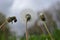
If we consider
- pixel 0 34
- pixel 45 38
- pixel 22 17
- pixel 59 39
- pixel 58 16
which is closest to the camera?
pixel 22 17

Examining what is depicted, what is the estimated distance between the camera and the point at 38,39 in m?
1.55

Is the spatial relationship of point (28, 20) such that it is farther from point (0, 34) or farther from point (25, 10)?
point (0, 34)

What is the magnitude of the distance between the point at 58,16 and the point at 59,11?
19cm

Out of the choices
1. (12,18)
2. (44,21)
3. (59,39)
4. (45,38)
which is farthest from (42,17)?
(59,39)

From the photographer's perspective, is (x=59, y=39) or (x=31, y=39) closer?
(x=31, y=39)

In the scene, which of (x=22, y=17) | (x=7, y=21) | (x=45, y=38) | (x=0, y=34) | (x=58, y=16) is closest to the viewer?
(x=7, y=21)

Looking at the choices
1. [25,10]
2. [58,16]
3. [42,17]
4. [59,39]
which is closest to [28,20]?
[42,17]

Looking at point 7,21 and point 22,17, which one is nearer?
point 7,21

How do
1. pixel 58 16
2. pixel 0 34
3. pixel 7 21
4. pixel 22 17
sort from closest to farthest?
pixel 7 21, pixel 22 17, pixel 0 34, pixel 58 16

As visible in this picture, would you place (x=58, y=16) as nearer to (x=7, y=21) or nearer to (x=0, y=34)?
(x=0, y=34)

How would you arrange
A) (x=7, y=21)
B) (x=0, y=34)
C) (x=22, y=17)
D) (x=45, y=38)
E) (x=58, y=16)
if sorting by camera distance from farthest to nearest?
(x=58, y=16), (x=0, y=34), (x=45, y=38), (x=22, y=17), (x=7, y=21)

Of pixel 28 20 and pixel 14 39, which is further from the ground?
pixel 28 20

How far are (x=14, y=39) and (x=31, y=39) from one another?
0.39ft

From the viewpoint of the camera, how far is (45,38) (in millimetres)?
1456
